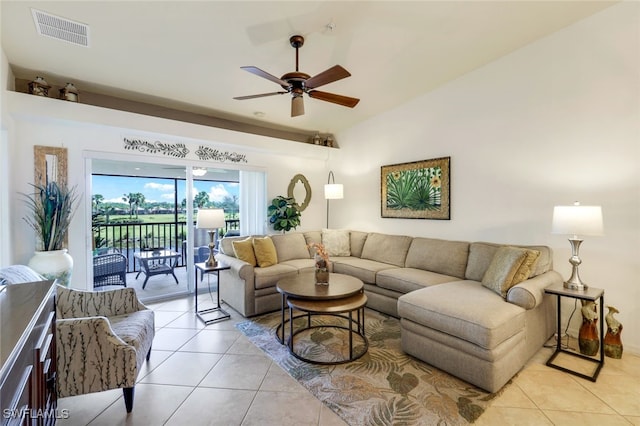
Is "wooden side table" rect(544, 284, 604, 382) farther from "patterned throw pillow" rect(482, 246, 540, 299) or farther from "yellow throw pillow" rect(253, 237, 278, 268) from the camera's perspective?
"yellow throw pillow" rect(253, 237, 278, 268)

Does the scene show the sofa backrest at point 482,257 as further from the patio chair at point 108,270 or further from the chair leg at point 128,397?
the patio chair at point 108,270

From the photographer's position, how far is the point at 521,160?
10.7ft

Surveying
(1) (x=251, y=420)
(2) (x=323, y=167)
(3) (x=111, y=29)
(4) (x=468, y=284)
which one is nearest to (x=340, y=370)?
(1) (x=251, y=420)

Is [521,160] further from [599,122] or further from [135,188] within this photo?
[135,188]

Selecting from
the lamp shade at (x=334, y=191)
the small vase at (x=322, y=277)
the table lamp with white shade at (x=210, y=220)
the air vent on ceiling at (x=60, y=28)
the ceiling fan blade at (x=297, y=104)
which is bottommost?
the small vase at (x=322, y=277)

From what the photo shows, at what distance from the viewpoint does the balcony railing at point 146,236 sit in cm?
455

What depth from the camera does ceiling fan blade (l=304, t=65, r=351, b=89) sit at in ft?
7.53

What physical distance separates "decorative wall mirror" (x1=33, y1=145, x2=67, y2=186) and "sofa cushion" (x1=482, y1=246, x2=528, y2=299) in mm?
4891

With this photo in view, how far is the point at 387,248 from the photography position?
14.3 feet

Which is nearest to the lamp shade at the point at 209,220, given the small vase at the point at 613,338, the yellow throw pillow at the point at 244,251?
the yellow throw pillow at the point at 244,251

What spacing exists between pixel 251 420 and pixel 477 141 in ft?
12.5

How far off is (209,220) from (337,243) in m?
2.16

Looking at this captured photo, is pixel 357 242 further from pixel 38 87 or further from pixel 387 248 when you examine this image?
pixel 38 87

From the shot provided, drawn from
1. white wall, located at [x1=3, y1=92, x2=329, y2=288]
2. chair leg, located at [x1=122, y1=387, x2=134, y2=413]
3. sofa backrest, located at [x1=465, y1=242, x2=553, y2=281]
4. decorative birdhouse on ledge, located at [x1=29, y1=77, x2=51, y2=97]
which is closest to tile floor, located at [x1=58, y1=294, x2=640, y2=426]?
chair leg, located at [x1=122, y1=387, x2=134, y2=413]
